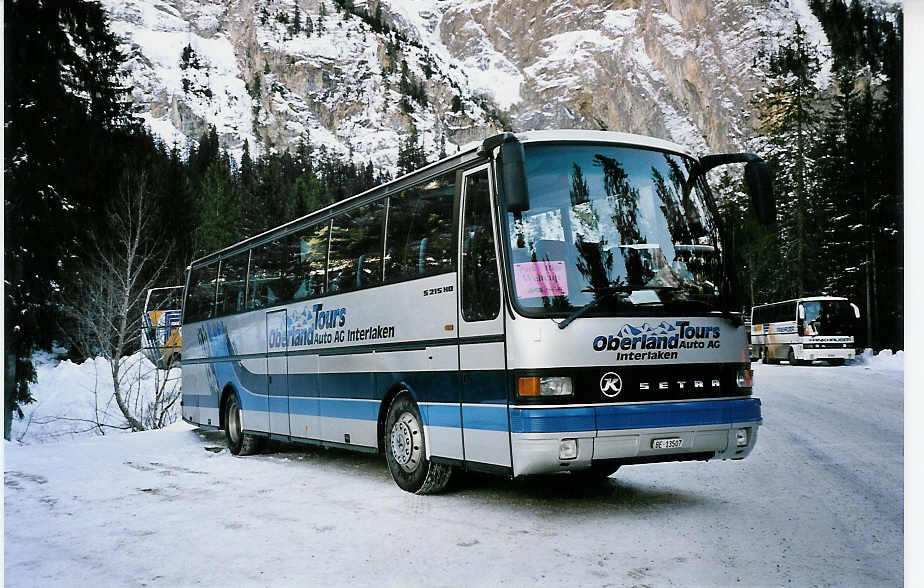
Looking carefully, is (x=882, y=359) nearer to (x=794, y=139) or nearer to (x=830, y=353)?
(x=830, y=353)

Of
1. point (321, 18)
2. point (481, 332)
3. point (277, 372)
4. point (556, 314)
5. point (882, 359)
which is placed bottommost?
point (882, 359)

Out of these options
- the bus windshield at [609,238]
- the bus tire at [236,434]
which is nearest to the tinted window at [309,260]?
the bus tire at [236,434]

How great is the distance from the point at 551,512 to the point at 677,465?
9.71 feet

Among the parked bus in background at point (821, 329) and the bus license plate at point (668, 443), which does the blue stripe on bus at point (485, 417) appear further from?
the parked bus in background at point (821, 329)

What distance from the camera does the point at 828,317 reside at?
3703 centimetres

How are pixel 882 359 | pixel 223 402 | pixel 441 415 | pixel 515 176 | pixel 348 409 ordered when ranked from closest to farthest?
pixel 515 176 → pixel 441 415 → pixel 348 409 → pixel 223 402 → pixel 882 359

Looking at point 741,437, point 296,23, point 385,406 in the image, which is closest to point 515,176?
point 741,437

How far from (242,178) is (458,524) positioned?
8047 cm

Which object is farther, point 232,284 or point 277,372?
point 232,284

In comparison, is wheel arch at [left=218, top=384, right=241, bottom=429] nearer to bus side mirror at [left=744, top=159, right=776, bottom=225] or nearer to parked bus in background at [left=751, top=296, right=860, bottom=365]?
bus side mirror at [left=744, top=159, right=776, bottom=225]

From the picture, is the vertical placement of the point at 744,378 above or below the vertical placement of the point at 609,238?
below

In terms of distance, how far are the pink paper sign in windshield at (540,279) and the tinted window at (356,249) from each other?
2404 millimetres

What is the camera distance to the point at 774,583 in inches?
197

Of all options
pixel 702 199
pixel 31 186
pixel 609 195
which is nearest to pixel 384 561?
pixel 609 195
